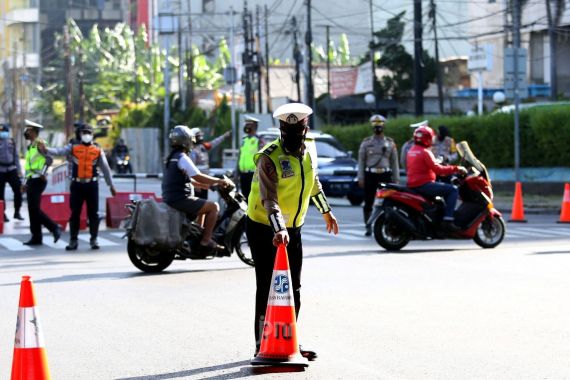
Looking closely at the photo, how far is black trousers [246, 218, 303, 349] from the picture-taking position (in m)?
9.09

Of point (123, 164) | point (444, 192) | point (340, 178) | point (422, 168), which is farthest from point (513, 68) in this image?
point (123, 164)

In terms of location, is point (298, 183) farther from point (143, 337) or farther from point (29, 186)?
point (29, 186)

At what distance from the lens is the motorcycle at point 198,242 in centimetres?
1531

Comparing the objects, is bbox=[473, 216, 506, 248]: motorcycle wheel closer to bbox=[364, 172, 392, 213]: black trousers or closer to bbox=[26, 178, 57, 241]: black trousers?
bbox=[364, 172, 392, 213]: black trousers

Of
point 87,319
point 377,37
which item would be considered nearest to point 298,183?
point 87,319

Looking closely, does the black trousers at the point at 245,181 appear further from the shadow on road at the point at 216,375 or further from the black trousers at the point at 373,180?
the shadow on road at the point at 216,375

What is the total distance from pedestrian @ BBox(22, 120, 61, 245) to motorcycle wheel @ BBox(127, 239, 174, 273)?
17.0ft

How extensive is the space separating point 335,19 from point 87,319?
89.4 metres

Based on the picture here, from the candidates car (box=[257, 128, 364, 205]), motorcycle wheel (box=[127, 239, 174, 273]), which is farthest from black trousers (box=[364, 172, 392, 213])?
car (box=[257, 128, 364, 205])

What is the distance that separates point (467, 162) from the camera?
18781 millimetres

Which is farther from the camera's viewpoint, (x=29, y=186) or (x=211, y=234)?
(x=29, y=186)

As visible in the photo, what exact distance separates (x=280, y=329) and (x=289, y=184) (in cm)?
108

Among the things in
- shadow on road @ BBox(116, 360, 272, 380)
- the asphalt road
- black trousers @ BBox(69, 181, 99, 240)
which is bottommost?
shadow on road @ BBox(116, 360, 272, 380)

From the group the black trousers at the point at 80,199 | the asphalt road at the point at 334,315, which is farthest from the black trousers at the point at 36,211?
the asphalt road at the point at 334,315
